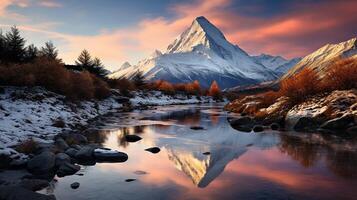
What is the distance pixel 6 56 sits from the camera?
63.0m

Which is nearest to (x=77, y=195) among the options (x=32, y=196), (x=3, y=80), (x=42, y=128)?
(x=32, y=196)

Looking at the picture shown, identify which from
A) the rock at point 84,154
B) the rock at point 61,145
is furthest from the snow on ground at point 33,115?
the rock at point 84,154

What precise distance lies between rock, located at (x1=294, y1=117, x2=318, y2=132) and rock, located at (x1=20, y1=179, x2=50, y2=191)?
33.5 m

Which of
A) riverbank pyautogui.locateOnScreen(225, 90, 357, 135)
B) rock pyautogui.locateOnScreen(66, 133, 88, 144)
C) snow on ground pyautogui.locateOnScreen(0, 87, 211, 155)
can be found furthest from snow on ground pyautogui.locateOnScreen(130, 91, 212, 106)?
rock pyautogui.locateOnScreen(66, 133, 88, 144)

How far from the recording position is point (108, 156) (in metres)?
24.2

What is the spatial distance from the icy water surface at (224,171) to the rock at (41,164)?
5.99ft

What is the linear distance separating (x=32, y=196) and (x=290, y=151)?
823 inches

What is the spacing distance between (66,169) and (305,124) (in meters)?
32.6

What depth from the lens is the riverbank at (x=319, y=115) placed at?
40031 millimetres

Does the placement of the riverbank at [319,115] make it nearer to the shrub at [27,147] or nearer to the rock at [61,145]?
the rock at [61,145]

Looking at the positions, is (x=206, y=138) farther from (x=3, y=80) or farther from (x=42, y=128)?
(x=3, y=80)

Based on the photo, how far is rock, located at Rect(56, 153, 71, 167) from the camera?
2113 cm

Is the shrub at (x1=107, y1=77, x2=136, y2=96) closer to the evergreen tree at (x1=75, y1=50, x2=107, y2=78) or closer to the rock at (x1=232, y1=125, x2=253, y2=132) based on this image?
the evergreen tree at (x1=75, y1=50, x2=107, y2=78)

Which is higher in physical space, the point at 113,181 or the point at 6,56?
the point at 6,56
